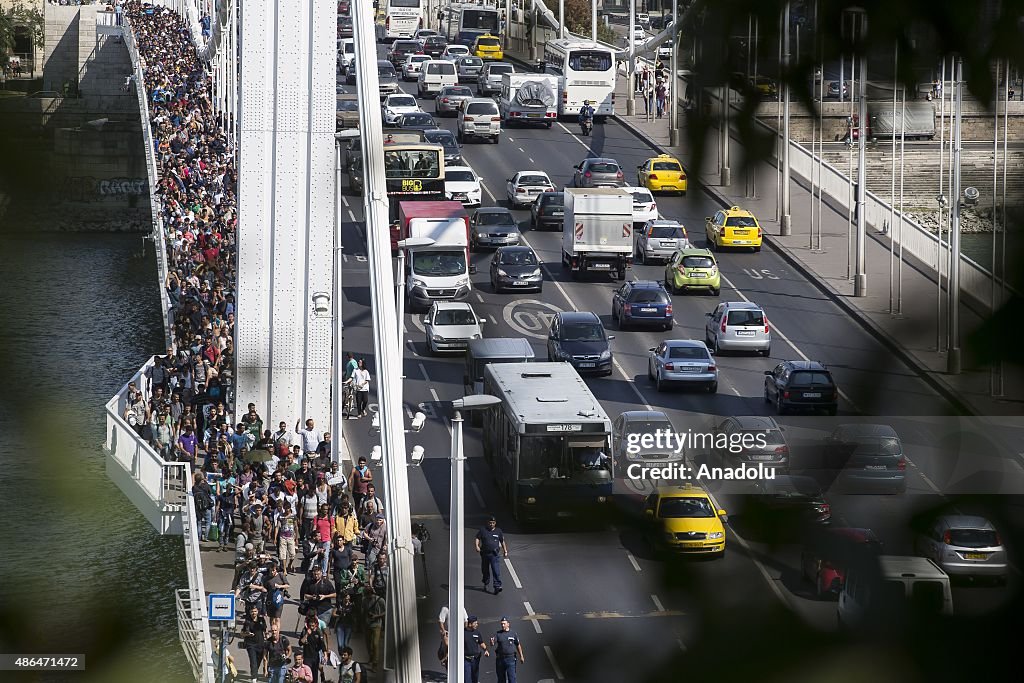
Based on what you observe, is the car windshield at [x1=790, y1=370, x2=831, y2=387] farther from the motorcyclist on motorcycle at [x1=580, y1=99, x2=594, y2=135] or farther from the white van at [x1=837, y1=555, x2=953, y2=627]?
the motorcyclist on motorcycle at [x1=580, y1=99, x2=594, y2=135]

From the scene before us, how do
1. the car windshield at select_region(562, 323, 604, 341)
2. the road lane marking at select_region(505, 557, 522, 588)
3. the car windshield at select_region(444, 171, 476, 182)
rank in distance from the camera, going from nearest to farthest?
the road lane marking at select_region(505, 557, 522, 588) < the car windshield at select_region(562, 323, 604, 341) < the car windshield at select_region(444, 171, 476, 182)

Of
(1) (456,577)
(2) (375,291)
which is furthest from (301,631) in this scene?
(2) (375,291)

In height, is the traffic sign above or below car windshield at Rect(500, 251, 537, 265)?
below

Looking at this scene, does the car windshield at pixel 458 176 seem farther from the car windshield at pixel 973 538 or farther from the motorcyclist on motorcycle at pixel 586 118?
the car windshield at pixel 973 538

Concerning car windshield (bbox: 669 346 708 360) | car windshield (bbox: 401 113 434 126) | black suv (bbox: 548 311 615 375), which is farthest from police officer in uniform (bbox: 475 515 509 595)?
car windshield (bbox: 401 113 434 126)

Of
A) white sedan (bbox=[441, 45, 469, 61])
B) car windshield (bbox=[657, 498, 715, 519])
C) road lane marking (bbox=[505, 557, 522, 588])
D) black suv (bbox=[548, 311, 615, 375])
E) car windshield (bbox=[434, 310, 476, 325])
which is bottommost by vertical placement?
road lane marking (bbox=[505, 557, 522, 588])

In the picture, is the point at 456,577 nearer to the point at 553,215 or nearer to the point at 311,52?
the point at 311,52
